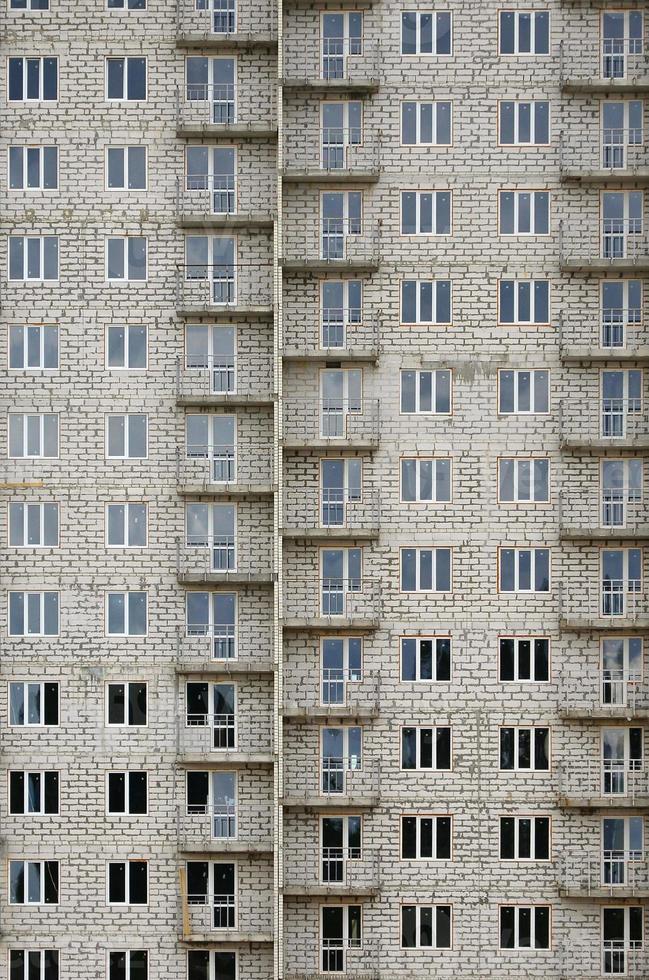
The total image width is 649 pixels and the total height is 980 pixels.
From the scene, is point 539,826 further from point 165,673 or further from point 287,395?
point 287,395

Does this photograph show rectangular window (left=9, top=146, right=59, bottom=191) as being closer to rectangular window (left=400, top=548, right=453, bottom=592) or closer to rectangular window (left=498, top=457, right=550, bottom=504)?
rectangular window (left=400, top=548, right=453, bottom=592)

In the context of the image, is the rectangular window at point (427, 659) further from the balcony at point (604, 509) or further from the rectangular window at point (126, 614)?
the rectangular window at point (126, 614)

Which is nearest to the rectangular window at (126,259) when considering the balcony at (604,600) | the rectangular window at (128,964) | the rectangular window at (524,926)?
the balcony at (604,600)

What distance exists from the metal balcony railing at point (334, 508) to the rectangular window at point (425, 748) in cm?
559

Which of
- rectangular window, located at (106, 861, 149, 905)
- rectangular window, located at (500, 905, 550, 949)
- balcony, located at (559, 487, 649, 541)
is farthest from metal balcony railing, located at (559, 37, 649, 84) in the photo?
rectangular window, located at (106, 861, 149, 905)

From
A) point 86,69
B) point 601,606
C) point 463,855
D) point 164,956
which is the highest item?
point 86,69

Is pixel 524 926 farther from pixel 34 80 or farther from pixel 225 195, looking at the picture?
pixel 34 80

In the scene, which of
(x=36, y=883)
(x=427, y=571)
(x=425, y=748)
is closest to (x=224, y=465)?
(x=427, y=571)

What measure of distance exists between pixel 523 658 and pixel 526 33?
16.7 m

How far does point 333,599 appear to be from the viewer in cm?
3011

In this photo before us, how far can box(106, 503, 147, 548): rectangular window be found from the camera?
3036 centimetres

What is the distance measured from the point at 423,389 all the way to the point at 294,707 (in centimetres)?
906

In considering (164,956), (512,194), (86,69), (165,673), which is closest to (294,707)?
(165,673)

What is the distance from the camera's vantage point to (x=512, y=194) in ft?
99.9
